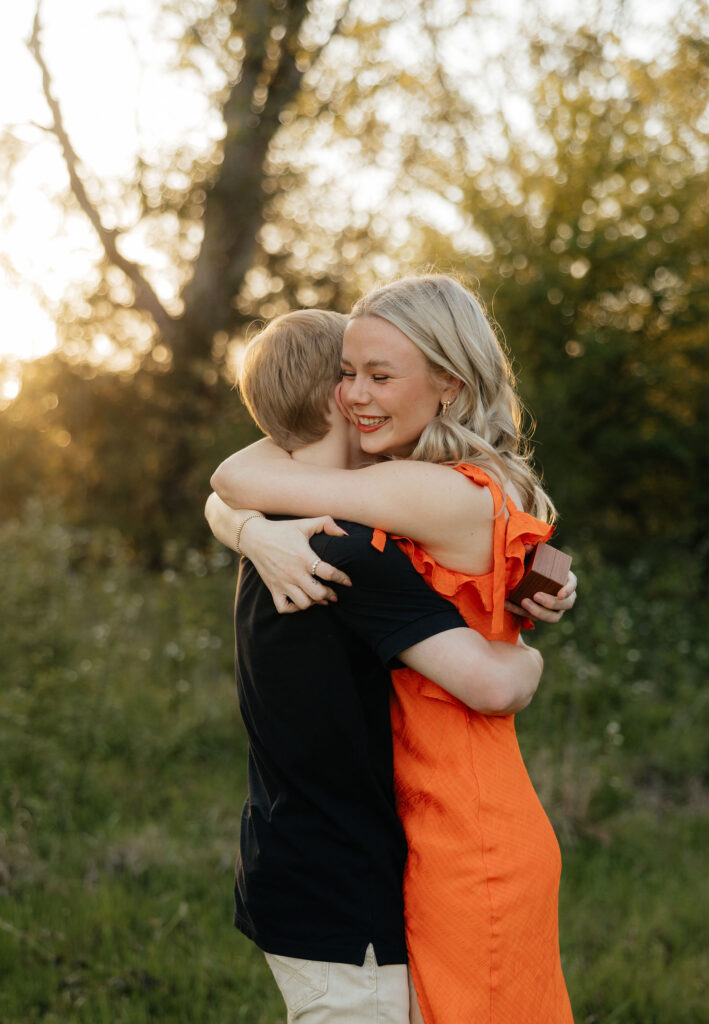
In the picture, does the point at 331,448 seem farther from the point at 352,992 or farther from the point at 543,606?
the point at 352,992

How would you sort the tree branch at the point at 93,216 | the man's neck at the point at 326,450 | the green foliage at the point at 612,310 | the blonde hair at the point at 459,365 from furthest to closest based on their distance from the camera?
the tree branch at the point at 93,216 < the green foliage at the point at 612,310 < the man's neck at the point at 326,450 < the blonde hair at the point at 459,365

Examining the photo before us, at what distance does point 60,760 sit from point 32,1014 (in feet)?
5.69

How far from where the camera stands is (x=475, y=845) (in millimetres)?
1805

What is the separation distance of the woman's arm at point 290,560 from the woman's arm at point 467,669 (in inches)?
7.9

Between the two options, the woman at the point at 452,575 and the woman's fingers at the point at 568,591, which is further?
the woman's fingers at the point at 568,591

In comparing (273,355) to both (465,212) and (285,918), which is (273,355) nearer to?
(285,918)

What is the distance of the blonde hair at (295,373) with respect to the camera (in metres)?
2.01

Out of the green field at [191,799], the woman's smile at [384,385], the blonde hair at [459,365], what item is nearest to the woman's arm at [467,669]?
the blonde hair at [459,365]

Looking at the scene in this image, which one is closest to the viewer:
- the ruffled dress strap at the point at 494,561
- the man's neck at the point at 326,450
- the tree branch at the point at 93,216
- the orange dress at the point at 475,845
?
the orange dress at the point at 475,845

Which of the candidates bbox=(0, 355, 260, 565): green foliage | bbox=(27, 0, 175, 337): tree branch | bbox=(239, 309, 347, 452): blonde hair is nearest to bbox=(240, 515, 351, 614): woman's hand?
bbox=(239, 309, 347, 452): blonde hair

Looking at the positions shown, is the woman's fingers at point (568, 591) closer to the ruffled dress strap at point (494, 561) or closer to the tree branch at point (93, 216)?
the ruffled dress strap at point (494, 561)

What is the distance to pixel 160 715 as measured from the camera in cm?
565

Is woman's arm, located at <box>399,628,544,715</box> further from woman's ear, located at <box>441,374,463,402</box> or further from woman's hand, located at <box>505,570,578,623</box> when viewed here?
woman's ear, located at <box>441,374,463,402</box>

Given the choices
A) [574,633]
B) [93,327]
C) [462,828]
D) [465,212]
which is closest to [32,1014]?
[462,828]
